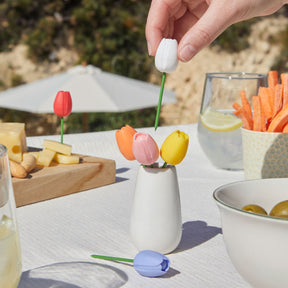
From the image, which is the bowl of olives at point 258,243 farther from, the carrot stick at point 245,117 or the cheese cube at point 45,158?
the cheese cube at point 45,158

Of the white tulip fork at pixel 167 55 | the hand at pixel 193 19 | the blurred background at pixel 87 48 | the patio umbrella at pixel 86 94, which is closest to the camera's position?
the white tulip fork at pixel 167 55

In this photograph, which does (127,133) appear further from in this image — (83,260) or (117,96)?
(117,96)

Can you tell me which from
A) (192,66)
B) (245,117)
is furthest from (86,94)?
(192,66)

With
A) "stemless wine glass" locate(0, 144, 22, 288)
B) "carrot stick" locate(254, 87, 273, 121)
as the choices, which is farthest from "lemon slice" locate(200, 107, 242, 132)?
"stemless wine glass" locate(0, 144, 22, 288)

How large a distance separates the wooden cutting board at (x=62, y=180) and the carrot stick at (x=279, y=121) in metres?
0.35

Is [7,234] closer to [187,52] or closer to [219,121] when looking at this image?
[187,52]

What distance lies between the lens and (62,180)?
3.24 feet

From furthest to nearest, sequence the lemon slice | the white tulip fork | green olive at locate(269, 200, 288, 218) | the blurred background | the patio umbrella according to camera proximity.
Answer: the blurred background
the patio umbrella
the lemon slice
the white tulip fork
green olive at locate(269, 200, 288, 218)

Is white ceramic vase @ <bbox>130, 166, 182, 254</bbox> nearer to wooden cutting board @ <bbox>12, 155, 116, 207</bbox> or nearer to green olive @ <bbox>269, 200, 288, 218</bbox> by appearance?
green olive @ <bbox>269, 200, 288, 218</bbox>

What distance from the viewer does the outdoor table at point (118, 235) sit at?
2.08ft

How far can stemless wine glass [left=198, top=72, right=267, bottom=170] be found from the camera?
46.8 inches

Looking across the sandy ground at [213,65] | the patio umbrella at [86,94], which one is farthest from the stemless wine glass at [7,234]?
the sandy ground at [213,65]

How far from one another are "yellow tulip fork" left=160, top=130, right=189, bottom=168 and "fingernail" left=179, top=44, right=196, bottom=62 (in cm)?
14

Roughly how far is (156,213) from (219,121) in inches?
22.1
